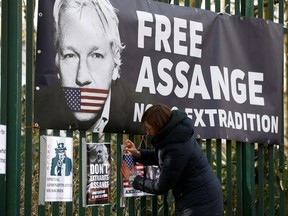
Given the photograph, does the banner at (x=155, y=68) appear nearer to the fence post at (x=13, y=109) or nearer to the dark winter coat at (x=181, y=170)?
the fence post at (x=13, y=109)

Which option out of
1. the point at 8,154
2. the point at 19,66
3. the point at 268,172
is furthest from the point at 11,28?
the point at 268,172

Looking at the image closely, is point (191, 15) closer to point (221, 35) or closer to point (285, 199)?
point (221, 35)

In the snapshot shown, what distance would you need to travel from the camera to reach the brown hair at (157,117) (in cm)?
677

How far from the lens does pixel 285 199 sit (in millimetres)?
9023

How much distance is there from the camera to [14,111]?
6609 millimetres

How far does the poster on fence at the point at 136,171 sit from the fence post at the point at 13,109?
39.1 inches

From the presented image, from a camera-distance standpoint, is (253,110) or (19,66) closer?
(19,66)

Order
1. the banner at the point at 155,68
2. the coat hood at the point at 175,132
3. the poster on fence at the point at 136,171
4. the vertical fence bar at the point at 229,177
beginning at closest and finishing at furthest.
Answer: the coat hood at the point at 175,132, the banner at the point at 155,68, the poster on fence at the point at 136,171, the vertical fence bar at the point at 229,177

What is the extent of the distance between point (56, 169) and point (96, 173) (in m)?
0.43

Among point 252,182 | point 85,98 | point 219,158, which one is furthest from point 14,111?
point 252,182

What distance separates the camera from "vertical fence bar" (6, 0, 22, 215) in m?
6.57

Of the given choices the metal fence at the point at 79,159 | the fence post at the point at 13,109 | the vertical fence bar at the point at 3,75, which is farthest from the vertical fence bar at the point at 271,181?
the vertical fence bar at the point at 3,75

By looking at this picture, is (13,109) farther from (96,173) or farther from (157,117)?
(157,117)

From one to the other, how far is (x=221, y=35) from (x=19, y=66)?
2.18 metres
